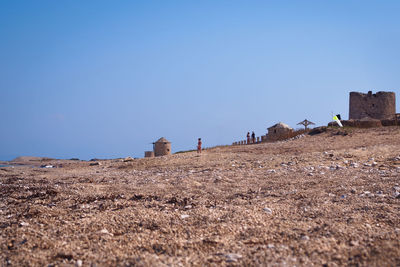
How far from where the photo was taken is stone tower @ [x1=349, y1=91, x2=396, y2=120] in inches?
1359

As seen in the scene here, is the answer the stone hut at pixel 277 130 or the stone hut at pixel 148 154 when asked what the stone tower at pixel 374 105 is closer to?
the stone hut at pixel 277 130

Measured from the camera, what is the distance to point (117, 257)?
3117 mm

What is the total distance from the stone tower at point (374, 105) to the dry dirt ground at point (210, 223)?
3078 centimetres

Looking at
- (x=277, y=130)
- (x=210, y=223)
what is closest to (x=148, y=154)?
(x=277, y=130)

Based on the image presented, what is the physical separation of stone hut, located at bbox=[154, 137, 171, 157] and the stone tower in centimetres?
2144

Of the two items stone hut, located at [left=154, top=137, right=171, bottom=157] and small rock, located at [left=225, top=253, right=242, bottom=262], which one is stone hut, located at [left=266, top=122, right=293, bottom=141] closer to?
stone hut, located at [left=154, top=137, right=171, bottom=157]

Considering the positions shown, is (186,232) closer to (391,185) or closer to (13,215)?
(13,215)

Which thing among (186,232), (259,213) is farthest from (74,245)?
(259,213)

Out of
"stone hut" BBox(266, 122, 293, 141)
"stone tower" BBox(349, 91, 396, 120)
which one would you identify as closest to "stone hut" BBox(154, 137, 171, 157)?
"stone hut" BBox(266, 122, 293, 141)

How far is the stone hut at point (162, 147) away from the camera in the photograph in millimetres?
25719

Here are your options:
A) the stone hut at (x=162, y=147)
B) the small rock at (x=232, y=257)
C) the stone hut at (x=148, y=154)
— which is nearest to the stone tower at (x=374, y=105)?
the stone hut at (x=162, y=147)

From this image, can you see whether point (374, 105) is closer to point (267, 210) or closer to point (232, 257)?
point (267, 210)

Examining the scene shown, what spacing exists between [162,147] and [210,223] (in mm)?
21818

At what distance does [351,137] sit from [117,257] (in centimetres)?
1808
